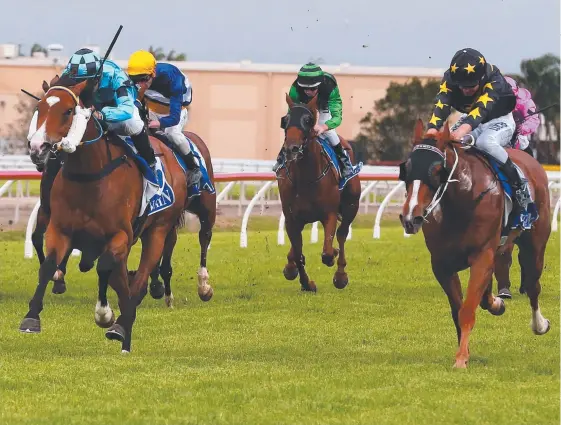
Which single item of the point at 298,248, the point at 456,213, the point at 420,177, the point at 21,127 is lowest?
the point at 21,127

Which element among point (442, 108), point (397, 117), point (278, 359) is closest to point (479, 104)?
point (442, 108)

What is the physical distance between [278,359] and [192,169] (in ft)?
7.81

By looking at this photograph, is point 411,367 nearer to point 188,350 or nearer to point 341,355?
point 341,355

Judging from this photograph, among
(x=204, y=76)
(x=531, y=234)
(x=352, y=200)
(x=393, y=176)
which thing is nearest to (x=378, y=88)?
(x=204, y=76)

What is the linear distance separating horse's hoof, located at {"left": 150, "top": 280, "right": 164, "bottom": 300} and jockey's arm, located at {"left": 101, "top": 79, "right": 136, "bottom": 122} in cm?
294

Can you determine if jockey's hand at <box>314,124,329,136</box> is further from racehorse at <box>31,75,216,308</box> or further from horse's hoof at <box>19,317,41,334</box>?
horse's hoof at <box>19,317,41,334</box>

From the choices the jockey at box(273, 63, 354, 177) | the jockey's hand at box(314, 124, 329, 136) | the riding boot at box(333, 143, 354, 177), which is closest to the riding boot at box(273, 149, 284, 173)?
the jockey at box(273, 63, 354, 177)

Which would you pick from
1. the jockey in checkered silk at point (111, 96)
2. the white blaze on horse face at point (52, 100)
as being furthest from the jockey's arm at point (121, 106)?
the white blaze on horse face at point (52, 100)

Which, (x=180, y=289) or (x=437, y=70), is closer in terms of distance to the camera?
(x=180, y=289)

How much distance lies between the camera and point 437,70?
61438 mm

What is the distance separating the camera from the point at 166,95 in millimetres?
10469

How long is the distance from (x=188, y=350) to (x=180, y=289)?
386 centimetres

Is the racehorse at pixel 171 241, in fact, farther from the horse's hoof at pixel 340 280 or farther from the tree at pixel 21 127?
the tree at pixel 21 127

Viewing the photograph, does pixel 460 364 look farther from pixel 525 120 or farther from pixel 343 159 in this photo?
pixel 343 159
